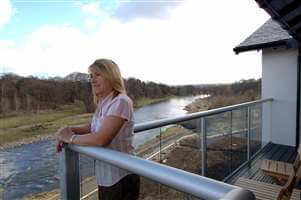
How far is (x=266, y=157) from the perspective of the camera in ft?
14.9

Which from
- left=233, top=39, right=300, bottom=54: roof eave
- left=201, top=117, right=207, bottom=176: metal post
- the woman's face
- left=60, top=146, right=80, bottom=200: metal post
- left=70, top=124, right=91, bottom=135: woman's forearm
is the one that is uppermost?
left=233, top=39, right=300, bottom=54: roof eave

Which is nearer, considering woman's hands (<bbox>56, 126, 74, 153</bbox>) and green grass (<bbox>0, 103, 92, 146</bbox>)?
woman's hands (<bbox>56, 126, 74, 153</bbox>)

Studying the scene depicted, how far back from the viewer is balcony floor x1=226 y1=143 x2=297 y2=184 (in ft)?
11.8

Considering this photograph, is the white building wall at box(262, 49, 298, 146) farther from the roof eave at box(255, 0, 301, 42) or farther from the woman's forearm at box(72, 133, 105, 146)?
the woman's forearm at box(72, 133, 105, 146)

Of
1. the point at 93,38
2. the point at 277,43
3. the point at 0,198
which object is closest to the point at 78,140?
the point at 277,43

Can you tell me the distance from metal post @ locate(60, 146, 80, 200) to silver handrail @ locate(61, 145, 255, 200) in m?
0.30

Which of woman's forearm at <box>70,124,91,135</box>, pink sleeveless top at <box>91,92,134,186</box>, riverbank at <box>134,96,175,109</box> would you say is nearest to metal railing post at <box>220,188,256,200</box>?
pink sleeveless top at <box>91,92,134,186</box>

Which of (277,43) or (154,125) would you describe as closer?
(154,125)

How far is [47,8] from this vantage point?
13.2 m

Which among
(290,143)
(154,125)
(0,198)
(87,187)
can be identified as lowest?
(0,198)

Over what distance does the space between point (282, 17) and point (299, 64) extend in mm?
2111

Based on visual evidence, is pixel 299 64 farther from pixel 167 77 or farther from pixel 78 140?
pixel 167 77

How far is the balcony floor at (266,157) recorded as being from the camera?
359 cm

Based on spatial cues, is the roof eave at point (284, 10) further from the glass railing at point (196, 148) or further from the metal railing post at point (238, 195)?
the metal railing post at point (238, 195)
